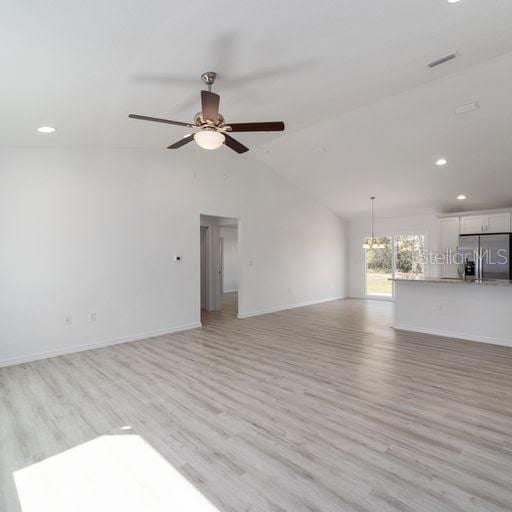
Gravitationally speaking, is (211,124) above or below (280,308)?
above

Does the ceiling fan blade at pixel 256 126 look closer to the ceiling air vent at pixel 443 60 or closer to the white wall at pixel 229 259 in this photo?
the ceiling air vent at pixel 443 60

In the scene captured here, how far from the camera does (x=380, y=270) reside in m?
9.76

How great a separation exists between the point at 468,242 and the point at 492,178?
1.59 m

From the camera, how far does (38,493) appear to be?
1867mm

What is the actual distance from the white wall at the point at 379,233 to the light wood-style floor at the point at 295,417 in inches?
175

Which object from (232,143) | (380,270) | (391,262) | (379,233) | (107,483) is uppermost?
(232,143)

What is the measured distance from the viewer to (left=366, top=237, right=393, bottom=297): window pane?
952 cm

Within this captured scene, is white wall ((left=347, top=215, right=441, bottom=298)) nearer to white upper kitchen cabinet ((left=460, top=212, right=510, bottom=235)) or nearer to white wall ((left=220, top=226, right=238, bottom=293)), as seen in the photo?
white upper kitchen cabinet ((left=460, top=212, right=510, bottom=235))

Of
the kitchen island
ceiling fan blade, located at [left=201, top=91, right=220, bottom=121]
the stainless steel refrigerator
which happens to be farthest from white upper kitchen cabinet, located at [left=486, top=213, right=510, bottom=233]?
ceiling fan blade, located at [left=201, top=91, right=220, bottom=121]

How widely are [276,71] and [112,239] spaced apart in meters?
3.37

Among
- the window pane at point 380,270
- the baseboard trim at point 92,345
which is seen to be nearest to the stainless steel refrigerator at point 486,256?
the window pane at point 380,270

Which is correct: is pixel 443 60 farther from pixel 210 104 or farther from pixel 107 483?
pixel 107 483

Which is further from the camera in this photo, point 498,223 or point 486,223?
point 486,223

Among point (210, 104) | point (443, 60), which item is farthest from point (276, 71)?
point (443, 60)
